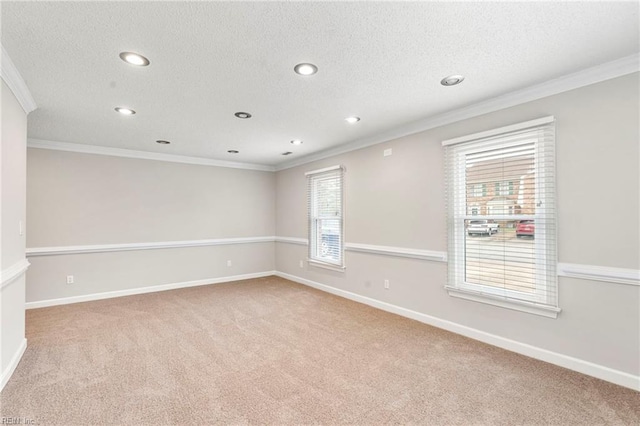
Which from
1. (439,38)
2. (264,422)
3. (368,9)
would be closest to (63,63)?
(368,9)

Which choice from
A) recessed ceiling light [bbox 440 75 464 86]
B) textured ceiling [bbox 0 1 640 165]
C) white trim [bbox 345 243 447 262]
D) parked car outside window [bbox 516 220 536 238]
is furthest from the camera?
white trim [bbox 345 243 447 262]

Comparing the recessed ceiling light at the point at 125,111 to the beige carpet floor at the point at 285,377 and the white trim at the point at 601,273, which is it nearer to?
the beige carpet floor at the point at 285,377

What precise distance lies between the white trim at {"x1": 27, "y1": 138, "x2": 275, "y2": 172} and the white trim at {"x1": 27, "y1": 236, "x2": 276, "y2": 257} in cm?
145

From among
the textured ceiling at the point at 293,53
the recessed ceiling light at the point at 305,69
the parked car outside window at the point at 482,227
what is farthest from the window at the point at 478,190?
the recessed ceiling light at the point at 305,69

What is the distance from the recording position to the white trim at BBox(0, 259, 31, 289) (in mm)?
2278

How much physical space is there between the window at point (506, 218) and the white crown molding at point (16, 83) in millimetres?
3869

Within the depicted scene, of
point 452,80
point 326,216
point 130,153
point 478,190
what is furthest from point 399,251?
point 130,153

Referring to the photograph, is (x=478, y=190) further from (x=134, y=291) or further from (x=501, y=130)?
(x=134, y=291)

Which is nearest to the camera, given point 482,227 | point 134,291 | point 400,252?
point 482,227

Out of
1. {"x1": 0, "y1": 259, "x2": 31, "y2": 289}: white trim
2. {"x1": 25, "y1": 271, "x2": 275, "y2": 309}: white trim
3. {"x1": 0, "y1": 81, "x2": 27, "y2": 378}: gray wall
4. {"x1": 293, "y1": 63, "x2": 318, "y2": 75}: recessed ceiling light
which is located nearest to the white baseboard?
{"x1": 0, "y1": 81, "x2": 27, "y2": 378}: gray wall

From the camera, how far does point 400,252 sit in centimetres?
391

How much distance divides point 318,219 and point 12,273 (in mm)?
3928

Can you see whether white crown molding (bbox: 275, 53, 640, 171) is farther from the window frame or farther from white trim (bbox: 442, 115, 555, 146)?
the window frame

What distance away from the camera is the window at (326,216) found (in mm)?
4996
